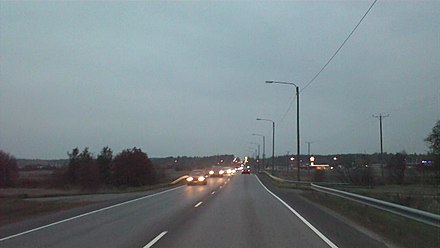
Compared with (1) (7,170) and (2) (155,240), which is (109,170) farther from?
(2) (155,240)

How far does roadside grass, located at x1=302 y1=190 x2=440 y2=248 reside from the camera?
47.2 ft

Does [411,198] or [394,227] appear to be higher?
[411,198]

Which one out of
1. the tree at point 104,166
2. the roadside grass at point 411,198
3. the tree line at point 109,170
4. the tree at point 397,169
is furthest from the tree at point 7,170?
the roadside grass at point 411,198

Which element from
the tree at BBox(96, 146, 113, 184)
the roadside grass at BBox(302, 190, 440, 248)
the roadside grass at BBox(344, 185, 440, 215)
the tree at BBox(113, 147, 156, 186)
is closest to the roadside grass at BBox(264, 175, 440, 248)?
the roadside grass at BBox(302, 190, 440, 248)

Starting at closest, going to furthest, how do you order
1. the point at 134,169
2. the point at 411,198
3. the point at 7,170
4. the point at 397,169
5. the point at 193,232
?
the point at 193,232, the point at 411,198, the point at 397,169, the point at 7,170, the point at 134,169

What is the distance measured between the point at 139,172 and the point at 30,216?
236 ft

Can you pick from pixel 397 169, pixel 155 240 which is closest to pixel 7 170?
pixel 397 169

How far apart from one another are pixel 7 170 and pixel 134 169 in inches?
806

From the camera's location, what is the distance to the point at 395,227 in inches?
686

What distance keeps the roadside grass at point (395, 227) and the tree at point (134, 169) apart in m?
72.5

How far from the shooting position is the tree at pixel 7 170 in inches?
3479

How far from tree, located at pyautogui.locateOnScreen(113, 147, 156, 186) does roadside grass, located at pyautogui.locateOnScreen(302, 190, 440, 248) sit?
7253cm

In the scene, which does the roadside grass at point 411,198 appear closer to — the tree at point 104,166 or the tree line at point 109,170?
the tree line at point 109,170

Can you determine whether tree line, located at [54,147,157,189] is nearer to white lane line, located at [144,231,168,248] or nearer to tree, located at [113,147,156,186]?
tree, located at [113,147,156,186]
